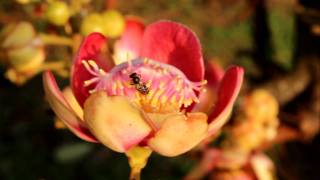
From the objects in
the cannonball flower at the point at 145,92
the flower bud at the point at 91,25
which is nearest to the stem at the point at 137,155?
the cannonball flower at the point at 145,92

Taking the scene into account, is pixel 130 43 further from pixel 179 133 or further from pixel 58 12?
pixel 179 133

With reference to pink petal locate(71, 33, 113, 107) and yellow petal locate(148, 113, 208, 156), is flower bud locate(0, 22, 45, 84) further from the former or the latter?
yellow petal locate(148, 113, 208, 156)

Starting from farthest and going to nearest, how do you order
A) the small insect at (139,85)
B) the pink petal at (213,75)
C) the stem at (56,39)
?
1. the stem at (56,39)
2. the pink petal at (213,75)
3. the small insect at (139,85)

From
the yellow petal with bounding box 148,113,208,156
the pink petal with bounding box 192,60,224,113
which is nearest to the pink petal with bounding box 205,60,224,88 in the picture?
the pink petal with bounding box 192,60,224,113

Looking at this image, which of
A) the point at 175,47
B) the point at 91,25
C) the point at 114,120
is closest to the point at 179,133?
the point at 114,120

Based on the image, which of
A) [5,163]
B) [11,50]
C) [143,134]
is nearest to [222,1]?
[5,163]

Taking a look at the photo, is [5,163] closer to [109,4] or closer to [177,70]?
[109,4]

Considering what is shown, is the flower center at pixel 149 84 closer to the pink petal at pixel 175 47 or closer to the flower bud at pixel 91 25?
the pink petal at pixel 175 47
